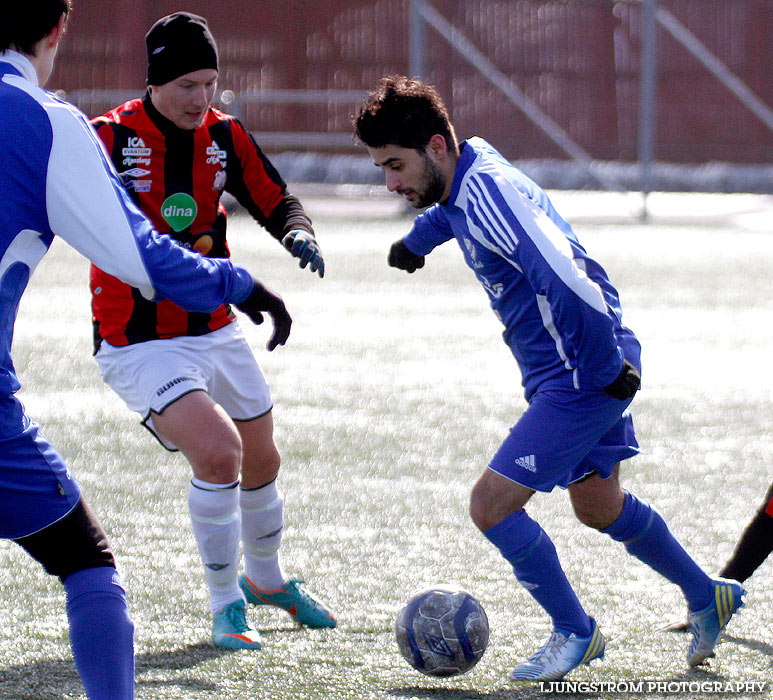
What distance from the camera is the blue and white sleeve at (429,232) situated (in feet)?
14.4

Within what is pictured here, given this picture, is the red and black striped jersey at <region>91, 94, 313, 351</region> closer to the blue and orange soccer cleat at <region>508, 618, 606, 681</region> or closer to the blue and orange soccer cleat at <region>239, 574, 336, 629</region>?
the blue and orange soccer cleat at <region>239, 574, 336, 629</region>

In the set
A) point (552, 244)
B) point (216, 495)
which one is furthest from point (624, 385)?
point (216, 495)

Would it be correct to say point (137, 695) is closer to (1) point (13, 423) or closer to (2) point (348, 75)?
(1) point (13, 423)

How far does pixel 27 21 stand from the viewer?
2.82 metres

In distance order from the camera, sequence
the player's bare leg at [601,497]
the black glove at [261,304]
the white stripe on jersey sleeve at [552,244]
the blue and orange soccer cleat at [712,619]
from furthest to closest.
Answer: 1. the player's bare leg at [601,497]
2. the blue and orange soccer cleat at [712,619]
3. the white stripe on jersey sleeve at [552,244]
4. the black glove at [261,304]

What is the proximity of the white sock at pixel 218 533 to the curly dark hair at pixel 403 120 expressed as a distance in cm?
116

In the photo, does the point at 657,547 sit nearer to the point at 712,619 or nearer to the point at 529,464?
the point at 712,619

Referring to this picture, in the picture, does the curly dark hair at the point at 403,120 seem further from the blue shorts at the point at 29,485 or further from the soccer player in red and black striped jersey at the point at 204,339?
the blue shorts at the point at 29,485

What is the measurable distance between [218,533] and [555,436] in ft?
3.68

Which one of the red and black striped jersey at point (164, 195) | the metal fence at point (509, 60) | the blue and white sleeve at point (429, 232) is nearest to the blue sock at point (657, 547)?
the blue and white sleeve at point (429, 232)

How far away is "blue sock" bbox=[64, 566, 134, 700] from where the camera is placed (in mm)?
2912

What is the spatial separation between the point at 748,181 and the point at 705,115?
1.85 meters

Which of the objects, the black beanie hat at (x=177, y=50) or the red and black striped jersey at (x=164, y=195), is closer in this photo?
the black beanie hat at (x=177, y=50)

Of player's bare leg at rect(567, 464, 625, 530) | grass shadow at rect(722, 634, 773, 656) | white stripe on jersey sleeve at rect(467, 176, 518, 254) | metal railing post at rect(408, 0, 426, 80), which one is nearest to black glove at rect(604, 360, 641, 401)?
player's bare leg at rect(567, 464, 625, 530)
